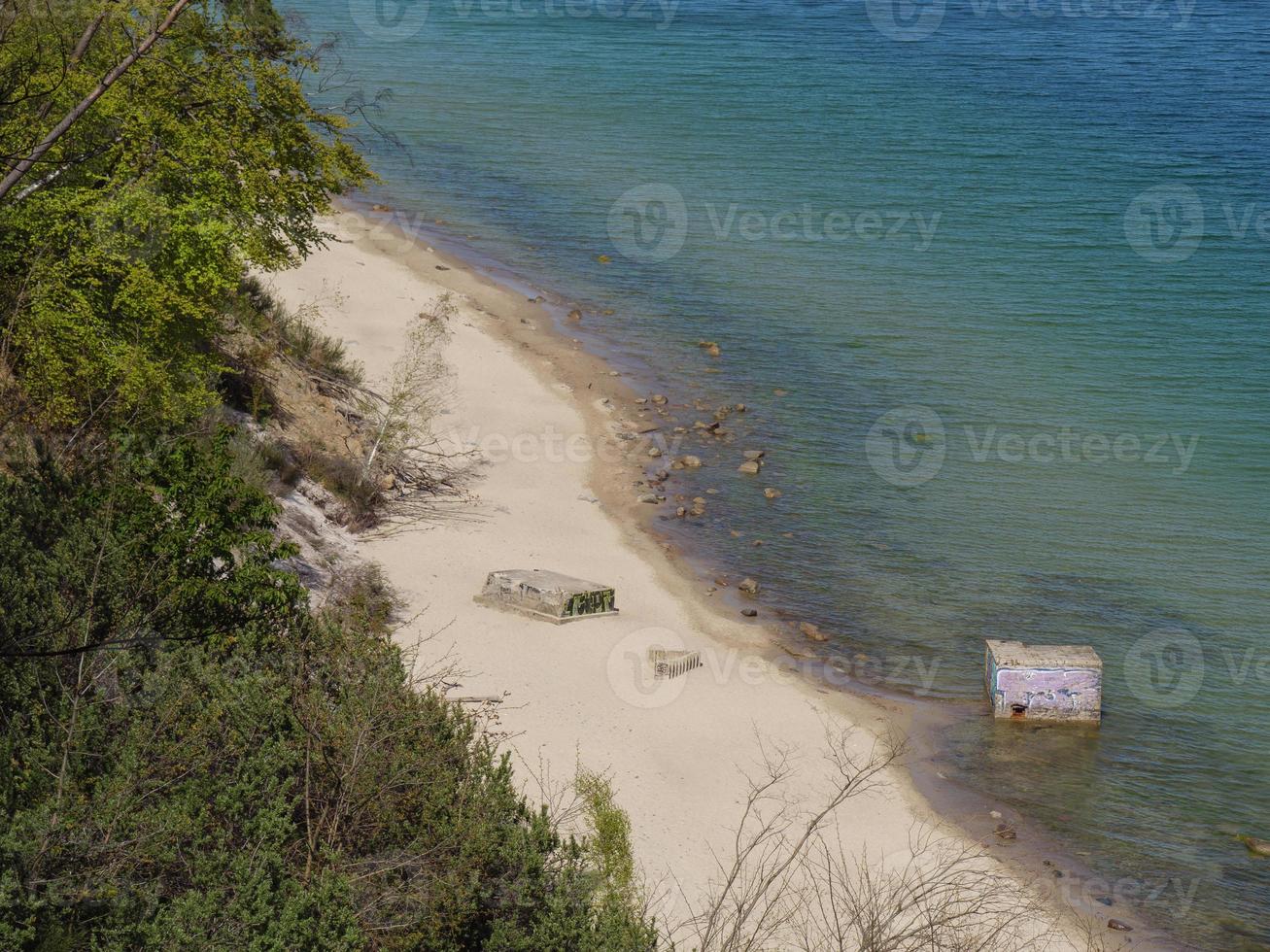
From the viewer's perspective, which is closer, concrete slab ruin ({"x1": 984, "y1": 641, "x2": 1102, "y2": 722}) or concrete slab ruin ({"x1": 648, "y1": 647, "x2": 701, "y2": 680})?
concrete slab ruin ({"x1": 648, "y1": 647, "x2": 701, "y2": 680})

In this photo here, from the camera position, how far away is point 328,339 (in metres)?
30.9

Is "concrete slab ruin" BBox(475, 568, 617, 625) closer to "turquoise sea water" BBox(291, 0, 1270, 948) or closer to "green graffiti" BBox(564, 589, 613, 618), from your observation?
"green graffiti" BBox(564, 589, 613, 618)

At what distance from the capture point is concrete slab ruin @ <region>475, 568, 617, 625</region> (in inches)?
911

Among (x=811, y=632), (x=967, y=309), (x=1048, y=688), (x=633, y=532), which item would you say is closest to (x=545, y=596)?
(x=633, y=532)

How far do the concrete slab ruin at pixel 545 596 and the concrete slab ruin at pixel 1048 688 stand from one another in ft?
22.3

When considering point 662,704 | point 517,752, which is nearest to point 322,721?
point 517,752

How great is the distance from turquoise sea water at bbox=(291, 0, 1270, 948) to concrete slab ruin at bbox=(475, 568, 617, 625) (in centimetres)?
399

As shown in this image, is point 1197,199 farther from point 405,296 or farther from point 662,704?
point 662,704

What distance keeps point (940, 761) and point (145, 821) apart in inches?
524

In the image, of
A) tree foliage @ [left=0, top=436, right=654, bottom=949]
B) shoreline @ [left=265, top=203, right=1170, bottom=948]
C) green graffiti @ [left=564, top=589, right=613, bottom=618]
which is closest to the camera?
tree foliage @ [left=0, top=436, right=654, bottom=949]

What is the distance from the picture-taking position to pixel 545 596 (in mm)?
23156

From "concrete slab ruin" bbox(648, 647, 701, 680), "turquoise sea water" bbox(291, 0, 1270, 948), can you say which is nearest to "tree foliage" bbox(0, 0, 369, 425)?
"concrete slab ruin" bbox(648, 647, 701, 680)

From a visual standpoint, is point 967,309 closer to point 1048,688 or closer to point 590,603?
point 1048,688

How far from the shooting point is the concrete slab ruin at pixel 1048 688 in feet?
72.8
